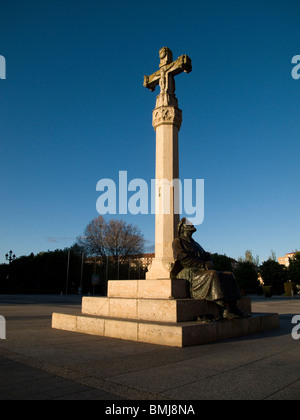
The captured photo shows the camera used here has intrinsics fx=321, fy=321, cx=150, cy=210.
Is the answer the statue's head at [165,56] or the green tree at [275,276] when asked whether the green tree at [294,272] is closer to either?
the green tree at [275,276]

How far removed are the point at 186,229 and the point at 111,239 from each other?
40600 mm

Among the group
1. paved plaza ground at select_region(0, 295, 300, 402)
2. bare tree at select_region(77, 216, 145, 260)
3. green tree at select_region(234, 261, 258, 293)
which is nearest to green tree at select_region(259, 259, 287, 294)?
green tree at select_region(234, 261, 258, 293)

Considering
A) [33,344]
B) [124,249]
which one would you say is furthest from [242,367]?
[124,249]

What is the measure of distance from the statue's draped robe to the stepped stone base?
0.30 m

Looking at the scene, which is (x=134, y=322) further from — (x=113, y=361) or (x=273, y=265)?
(x=273, y=265)

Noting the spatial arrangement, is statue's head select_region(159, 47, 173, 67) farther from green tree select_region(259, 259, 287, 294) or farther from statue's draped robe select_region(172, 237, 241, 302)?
green tree select_region(259, 259, 287, 294)

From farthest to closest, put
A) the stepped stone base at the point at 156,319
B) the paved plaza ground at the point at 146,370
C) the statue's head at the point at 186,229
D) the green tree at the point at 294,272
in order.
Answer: the green tree at the point at 294,272 < the statue's head at the point at 186,229 < the stepped stone base at the point at 156,319 < the paved plaza ground at the point at 146,370

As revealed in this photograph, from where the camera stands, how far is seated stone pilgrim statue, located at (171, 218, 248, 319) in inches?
291

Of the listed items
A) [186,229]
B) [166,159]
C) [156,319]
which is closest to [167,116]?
[166,159]

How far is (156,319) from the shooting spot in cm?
721

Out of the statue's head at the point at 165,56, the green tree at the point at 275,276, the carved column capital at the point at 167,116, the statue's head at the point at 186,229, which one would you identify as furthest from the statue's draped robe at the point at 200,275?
the green tree at the point at 275,276

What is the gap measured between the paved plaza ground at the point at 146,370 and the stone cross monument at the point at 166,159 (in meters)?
3.41

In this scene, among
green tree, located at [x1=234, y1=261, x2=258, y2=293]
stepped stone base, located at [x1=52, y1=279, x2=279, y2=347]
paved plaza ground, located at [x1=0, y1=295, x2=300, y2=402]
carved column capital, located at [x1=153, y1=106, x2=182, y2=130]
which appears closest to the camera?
paved plaza ground, located at [x1=0, y1=295, x2=300, y2=402]

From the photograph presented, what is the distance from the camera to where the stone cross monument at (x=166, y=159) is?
961cm
